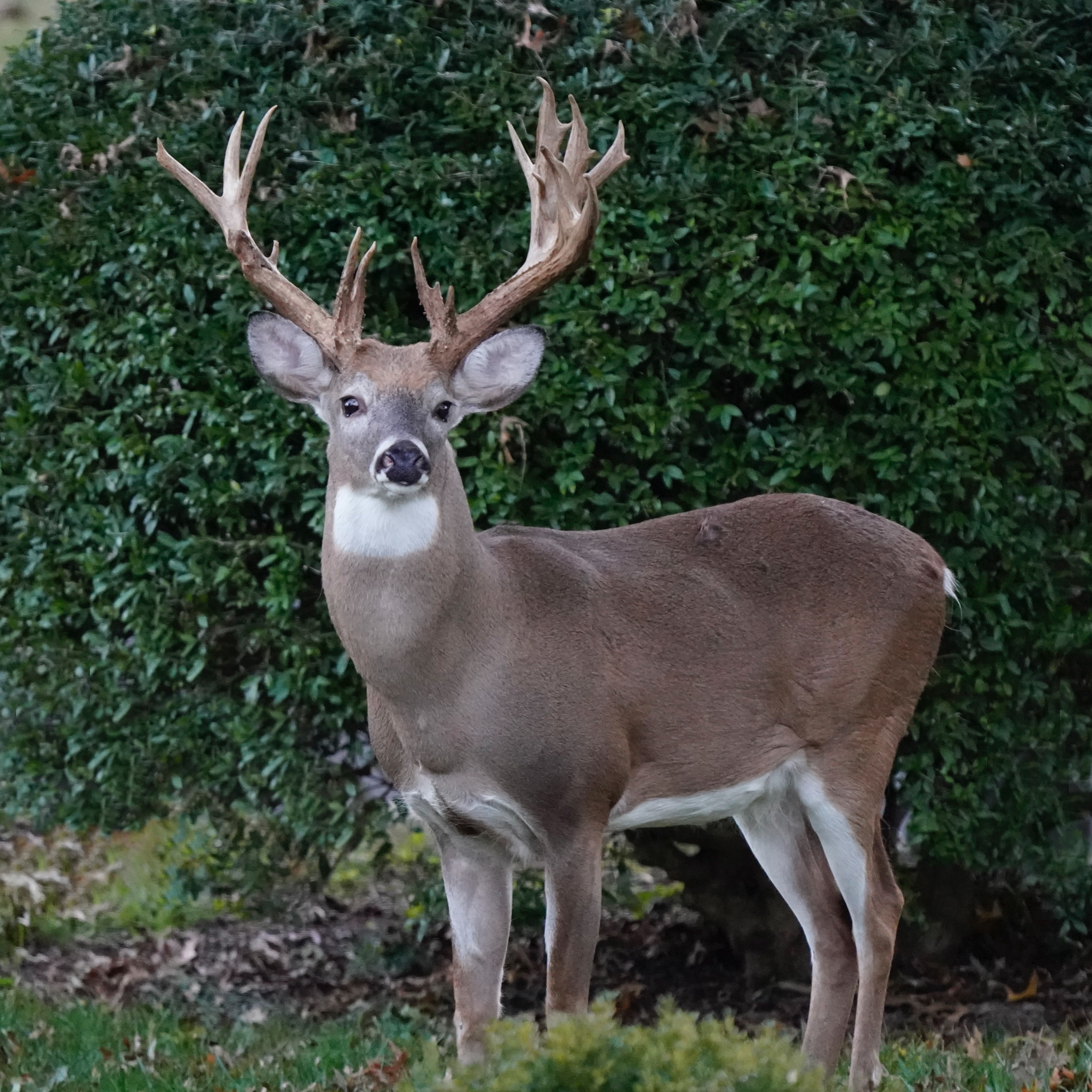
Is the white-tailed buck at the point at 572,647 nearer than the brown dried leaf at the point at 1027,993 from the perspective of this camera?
Yes

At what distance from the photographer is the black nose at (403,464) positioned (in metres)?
4.01

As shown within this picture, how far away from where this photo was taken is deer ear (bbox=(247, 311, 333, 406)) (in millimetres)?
4453

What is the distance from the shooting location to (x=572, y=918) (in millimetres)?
4348

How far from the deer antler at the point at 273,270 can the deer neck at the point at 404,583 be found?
13.7 inches

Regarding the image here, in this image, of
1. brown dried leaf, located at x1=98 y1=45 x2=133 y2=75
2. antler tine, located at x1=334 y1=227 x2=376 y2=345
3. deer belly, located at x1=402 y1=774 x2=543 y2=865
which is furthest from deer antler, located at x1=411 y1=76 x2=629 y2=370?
brown dried leaf, located at x1=98 y1=45 x2=133 y2=75

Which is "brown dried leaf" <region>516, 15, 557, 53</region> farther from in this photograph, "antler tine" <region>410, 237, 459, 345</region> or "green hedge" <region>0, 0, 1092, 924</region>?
"antler tine" <region>410, 237, 459, 345</region>

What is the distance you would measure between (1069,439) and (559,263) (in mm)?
1953

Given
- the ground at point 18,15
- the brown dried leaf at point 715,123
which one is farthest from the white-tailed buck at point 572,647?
the ground at point 18,15

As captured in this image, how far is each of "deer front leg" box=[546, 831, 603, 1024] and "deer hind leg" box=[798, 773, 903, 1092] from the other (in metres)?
0.80

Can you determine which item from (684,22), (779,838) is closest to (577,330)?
(684,22)

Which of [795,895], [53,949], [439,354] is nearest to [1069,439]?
[795,895]

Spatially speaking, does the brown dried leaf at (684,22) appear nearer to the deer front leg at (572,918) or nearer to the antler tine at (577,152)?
the antler tine at (577,152)

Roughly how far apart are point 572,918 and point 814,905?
976mm

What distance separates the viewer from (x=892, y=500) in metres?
5.46
